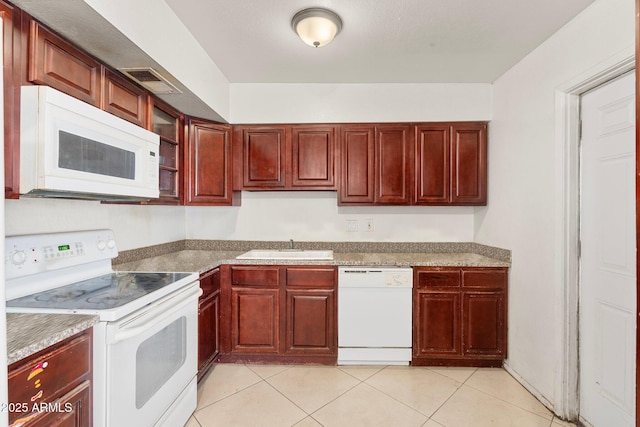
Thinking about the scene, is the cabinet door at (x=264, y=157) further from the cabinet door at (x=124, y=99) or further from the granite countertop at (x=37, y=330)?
the granite countertop at (x=37, y=330)

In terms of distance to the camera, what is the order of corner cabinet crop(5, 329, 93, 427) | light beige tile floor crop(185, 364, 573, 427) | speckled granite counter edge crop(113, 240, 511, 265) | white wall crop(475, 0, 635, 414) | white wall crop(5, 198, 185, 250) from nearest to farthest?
corner cabinet crop(5, 329, 93, 427) → white wall crop(5, 198, 185, 250) → white wall crop(475, 0, 635, 414) → light beige tile floor crop(185, 364, 573, 427) → speckled granite counter edge crop(113, 240, 511, 265)

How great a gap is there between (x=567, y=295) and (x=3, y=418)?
2595mm

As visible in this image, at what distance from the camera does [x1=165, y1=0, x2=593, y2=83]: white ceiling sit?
1.70m

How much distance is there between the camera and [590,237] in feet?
5.82

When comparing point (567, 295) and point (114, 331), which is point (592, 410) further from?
point (114, 331)

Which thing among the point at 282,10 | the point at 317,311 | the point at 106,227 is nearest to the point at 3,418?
the point at 106,227

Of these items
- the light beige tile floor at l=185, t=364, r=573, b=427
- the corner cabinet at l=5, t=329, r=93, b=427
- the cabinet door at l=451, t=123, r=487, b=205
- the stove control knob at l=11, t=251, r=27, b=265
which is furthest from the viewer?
the cabinet door at l=451, t=123, r=487, b=205

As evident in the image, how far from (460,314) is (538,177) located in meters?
1.17

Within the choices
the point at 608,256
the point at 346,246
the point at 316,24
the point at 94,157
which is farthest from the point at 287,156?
the point at 608,256

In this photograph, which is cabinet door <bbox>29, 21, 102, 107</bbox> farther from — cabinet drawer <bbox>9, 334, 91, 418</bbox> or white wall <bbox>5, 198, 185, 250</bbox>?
cabinet drawer <bbox>9, 334, 91, 418</bbox>

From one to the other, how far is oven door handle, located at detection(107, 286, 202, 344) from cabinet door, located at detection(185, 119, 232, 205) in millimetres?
1021

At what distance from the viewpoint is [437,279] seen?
2400 mm

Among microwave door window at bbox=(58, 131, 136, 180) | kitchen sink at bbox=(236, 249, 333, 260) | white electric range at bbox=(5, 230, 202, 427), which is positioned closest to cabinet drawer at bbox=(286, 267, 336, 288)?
kitchen sink at bbox=(236, 249, 333, 260)

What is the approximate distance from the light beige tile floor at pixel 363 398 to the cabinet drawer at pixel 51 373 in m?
0.97
